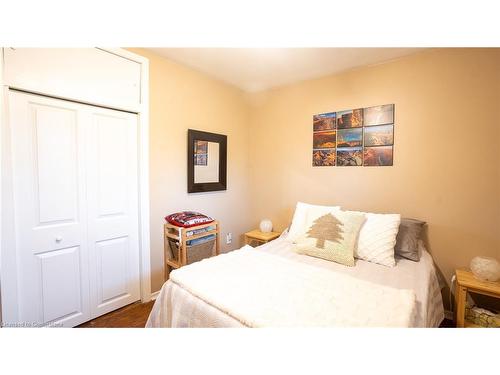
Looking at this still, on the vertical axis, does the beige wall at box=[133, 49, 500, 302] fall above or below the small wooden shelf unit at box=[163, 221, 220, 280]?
above

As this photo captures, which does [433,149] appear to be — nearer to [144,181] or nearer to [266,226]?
[266,226]

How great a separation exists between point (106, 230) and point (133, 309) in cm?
76

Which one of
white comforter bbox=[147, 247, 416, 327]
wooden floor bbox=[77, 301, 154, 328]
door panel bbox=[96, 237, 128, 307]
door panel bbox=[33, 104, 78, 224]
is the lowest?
wooden floor bbox=[77, 301, 154, 328]

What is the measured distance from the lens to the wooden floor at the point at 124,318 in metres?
1.78

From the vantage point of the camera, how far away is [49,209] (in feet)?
5.20

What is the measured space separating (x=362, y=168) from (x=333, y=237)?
35.9 inches

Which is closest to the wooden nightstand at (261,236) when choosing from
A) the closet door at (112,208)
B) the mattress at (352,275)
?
the mattress at (352,275)

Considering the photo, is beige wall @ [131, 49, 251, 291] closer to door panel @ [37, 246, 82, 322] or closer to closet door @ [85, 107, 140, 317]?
closet door @ [85, 107, 140, 317]

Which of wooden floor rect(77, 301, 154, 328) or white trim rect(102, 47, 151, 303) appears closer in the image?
wooden floor rect(77, 301, 154, 328)

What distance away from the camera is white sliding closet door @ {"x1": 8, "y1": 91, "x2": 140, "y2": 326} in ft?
4.87

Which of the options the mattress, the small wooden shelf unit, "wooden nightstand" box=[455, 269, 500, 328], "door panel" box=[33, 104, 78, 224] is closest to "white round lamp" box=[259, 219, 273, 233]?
the small wooden shelf unit

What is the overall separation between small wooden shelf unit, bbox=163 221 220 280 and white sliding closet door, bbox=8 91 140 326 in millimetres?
272

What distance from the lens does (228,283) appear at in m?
1.32

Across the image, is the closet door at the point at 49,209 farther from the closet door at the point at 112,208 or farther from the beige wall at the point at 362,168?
the beige wall at the point at 362,168
